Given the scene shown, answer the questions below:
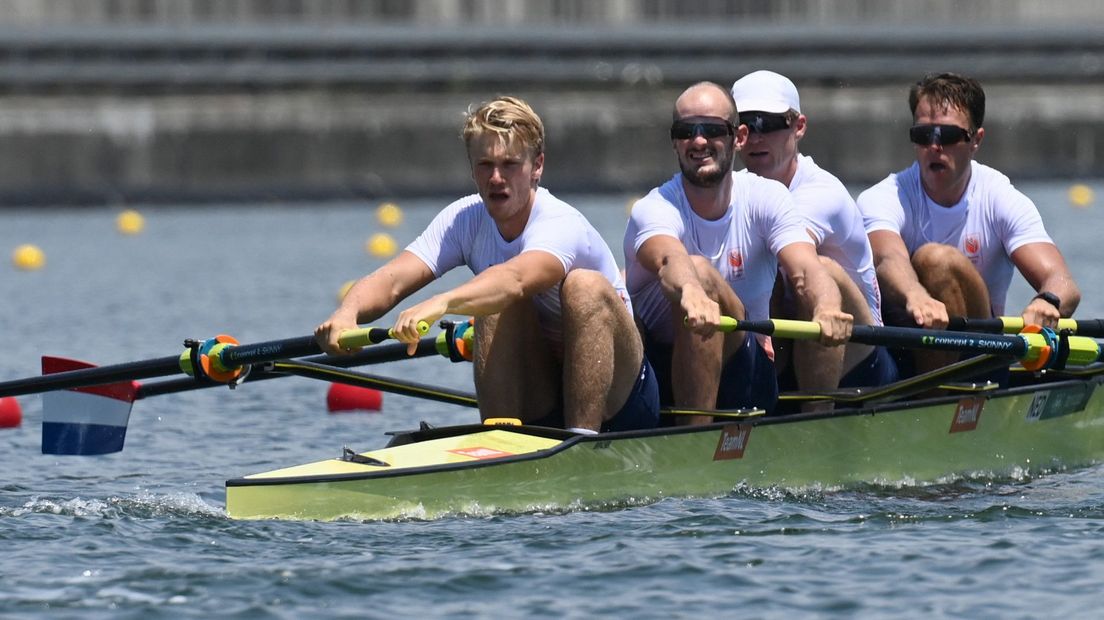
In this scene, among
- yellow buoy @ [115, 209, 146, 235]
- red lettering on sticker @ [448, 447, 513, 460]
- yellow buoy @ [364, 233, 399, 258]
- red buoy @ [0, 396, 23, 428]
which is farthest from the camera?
yellow buoy @ [115, 209, 146, 235]

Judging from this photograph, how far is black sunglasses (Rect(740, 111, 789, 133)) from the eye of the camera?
735cm

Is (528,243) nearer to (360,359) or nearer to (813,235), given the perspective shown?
(813,235)

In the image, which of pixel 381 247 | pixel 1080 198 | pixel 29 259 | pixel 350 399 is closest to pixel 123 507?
pixel 350 399

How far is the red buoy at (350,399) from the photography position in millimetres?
10180

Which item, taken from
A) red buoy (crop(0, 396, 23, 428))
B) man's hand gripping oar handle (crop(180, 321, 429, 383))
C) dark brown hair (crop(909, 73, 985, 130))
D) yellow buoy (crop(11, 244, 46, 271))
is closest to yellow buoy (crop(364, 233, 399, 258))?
yellow buoy (crop(11, 244, 46, 271))

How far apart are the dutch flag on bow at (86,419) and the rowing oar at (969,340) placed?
312 centimetres

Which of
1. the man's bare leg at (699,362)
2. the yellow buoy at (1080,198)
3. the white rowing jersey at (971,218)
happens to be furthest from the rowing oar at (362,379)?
the yellow buoy at (1080,198)

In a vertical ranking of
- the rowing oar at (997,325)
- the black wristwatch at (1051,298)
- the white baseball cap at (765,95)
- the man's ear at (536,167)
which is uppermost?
the white baseball cap at (765,95)

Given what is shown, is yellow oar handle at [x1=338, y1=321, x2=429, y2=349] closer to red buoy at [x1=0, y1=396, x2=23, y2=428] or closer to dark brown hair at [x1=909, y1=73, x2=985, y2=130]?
dark brown hair at [x1=909, y1=73, x2=985, y2=130]

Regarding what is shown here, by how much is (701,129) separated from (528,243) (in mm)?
834

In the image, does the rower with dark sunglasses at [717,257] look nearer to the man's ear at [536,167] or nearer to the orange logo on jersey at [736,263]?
the orange logo on jersey at [736,263]

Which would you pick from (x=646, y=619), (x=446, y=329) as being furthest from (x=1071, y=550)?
(x=446, y=329)

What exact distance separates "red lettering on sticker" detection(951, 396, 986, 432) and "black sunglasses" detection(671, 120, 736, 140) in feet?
5.47

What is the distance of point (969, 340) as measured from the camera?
22.9 feet
